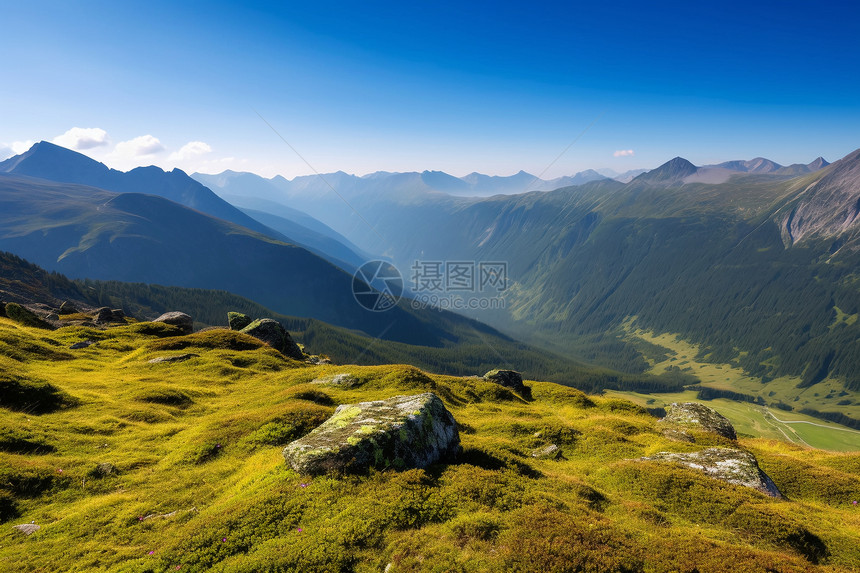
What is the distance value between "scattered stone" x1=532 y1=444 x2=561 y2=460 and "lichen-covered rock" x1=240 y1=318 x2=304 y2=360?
50.1 metres

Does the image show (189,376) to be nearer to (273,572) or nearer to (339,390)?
(339,390)

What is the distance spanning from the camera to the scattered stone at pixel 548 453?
2820 cm

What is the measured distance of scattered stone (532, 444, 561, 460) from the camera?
28.2m

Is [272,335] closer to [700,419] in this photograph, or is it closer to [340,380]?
[340,380]

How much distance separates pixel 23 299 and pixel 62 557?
750 feet

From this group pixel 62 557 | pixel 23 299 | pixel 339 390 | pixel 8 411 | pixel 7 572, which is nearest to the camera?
pixel 7 572

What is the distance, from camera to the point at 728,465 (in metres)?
24.5

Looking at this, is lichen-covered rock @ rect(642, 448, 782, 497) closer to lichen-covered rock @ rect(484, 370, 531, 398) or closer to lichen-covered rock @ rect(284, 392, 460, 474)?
lichen-covered rock @ rect(284, 392, 460, 474)

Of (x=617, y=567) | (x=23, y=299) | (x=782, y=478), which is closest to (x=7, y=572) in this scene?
(x=617, y=567)

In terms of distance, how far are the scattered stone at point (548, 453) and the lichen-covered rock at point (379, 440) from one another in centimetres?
916

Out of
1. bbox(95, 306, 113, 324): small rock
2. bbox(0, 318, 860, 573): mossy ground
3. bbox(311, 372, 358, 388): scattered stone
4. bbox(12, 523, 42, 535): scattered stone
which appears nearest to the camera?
bbox(0, 318, 860, 573): mossy ground

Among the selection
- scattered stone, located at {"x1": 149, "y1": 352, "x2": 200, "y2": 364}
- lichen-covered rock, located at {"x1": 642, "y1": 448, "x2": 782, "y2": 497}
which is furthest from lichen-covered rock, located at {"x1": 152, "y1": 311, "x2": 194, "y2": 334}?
lichen-covered rock, located at {"x1": 642, "y1": 448, "x2": 782, "y2": 497}

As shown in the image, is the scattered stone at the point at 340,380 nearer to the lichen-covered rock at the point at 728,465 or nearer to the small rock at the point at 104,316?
the lichen-covered rock at the point at 728,465

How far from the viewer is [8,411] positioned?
25.5m
